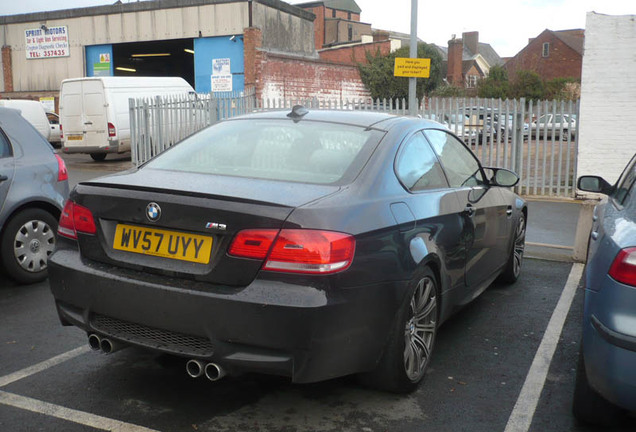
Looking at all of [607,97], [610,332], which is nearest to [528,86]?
[607,97]

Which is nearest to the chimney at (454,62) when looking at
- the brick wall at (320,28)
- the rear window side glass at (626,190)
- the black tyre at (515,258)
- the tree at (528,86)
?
the brick wall at (320,28)

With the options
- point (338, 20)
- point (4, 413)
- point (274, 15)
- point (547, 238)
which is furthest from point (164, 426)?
point (338, 20)

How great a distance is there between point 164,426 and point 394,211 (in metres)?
1.61

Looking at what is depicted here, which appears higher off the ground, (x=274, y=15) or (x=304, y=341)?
(x=274, y=15)

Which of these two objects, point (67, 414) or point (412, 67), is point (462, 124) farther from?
point (67, 414)

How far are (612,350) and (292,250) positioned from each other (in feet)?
4.78

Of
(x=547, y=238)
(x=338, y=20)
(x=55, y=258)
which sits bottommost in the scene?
(x=547, y=238)

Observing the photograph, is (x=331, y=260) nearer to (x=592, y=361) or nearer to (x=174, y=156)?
(x=592, y=361)

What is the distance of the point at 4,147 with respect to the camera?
6.01 m

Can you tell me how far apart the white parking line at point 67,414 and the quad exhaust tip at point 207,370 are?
0.39 meters

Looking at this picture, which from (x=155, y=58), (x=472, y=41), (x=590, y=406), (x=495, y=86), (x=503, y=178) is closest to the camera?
(x=590, y=406)

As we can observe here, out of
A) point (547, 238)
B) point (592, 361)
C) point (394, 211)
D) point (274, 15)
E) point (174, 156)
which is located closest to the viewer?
point (592, 361)

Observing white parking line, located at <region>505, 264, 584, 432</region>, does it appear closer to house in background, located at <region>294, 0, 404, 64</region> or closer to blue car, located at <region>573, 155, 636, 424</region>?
blue car, located at <region>573, 155, 636, 424</region>

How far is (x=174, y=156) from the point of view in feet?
13.8
